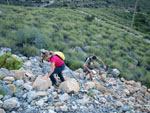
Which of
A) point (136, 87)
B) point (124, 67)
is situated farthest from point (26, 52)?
point (124, 67)

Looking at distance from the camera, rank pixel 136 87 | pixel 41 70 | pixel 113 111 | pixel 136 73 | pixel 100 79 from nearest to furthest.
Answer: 1. pixel 113 111
2. pixel 41 70
3. pixel 100 79
4. pixel 136 87
5. pixel 136 73

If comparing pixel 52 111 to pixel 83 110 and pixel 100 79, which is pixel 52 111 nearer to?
pixel 83 110

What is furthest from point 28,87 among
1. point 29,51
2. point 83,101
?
point 29,51

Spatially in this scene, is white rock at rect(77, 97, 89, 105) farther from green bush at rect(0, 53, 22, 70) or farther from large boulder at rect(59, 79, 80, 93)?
green bush at rect(0, 53, 22, 70)

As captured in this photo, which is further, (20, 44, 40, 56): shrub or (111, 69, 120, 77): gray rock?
(111, 69, 120, 77): gray rock

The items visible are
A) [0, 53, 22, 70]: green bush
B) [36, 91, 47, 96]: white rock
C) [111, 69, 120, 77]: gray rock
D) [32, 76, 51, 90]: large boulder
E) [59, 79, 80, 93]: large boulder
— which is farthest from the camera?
[111, 69, 120, 77]: gray rock

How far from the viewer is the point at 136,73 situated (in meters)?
9.59

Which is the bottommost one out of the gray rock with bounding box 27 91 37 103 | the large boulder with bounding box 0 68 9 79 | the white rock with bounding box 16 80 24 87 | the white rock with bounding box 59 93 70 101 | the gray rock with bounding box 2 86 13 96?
the white rock with bounding box 59 93 70 101

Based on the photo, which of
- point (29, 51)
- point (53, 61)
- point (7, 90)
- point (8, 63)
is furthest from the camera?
point (29, 51)

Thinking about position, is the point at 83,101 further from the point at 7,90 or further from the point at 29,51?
the point at 29,51

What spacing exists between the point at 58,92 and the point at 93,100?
1.13 m

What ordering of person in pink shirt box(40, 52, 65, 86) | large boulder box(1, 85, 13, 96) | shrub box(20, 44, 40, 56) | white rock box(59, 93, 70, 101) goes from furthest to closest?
shrub box(20, 44, 40, 56) < person in pink shirt box(40, 52, 65, 86) < white rock box(59, 93, 70, 101) < large boulder box(1, 85, 13, 96)

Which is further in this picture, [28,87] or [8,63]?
[8,63]

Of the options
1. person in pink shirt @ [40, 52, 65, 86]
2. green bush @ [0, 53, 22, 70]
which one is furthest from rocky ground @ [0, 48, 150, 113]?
green bush @ [0, 53, 22, 70]
